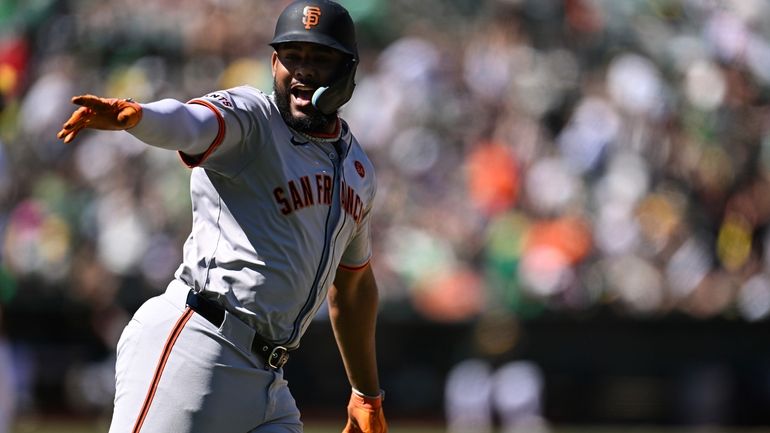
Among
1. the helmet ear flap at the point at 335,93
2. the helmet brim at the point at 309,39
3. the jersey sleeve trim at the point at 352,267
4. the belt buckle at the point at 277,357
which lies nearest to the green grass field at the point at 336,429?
the jersey sleeve trim at the point at 352,267

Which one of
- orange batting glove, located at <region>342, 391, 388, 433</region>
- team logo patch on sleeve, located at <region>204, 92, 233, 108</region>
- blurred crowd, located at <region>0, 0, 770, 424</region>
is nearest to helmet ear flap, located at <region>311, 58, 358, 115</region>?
team logo patch on sleeve, located at <region>204, 92, 233, 108</region>

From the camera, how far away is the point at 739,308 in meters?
12.3

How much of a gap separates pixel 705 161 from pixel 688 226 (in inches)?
37.5

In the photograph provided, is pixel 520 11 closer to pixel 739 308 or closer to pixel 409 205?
pixel 409 205

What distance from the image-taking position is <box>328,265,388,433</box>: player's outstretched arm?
482 centimetres

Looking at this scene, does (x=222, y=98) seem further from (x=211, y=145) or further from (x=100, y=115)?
(x=100, y=115)

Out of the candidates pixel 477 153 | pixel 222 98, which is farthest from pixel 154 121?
pixel 477 153

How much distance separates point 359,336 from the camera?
4828 mm

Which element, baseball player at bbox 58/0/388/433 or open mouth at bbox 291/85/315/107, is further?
open mouth at bbox 291/85/315/107

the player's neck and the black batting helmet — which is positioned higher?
the black batting helmet

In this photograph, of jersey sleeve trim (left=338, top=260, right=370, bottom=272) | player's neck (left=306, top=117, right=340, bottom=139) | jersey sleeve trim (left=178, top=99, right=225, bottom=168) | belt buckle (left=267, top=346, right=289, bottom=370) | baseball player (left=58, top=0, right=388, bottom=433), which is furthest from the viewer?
jersey sleeve trim (left=338, top=260, right=370, bottom=272)

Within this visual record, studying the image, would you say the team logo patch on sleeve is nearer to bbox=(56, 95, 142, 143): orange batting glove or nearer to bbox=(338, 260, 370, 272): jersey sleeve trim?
bbox=(56, 95, 142, 143): orange batting glove

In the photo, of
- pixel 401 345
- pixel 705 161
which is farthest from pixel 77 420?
pixel 705 161

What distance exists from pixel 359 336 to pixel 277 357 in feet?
2.10
